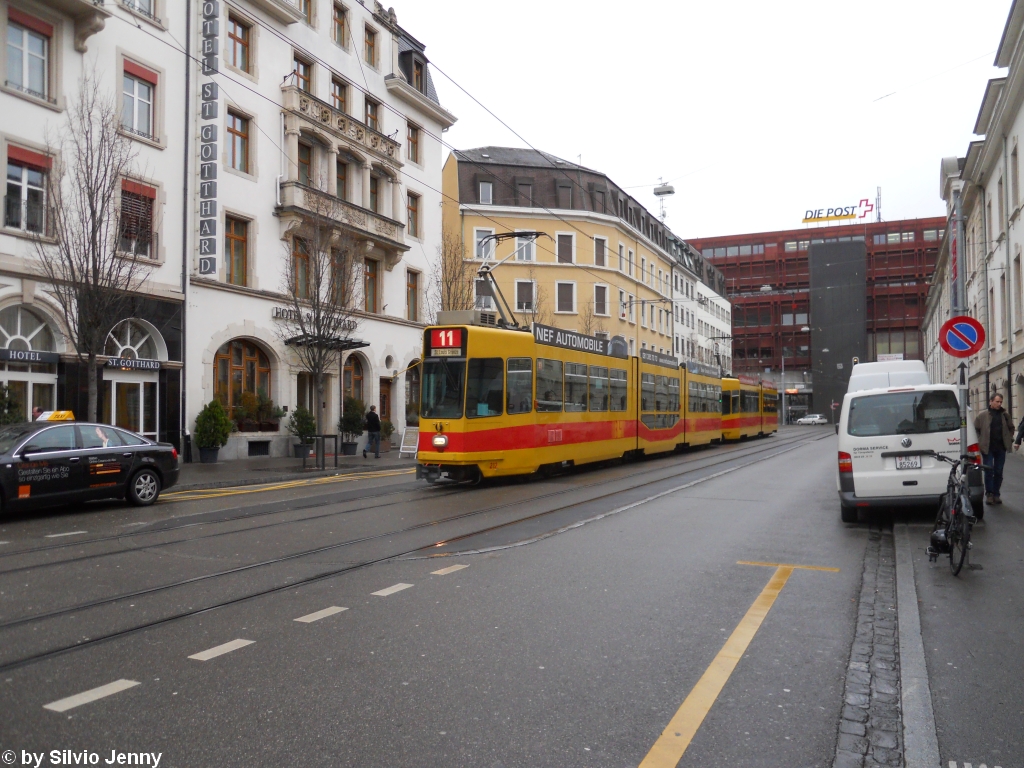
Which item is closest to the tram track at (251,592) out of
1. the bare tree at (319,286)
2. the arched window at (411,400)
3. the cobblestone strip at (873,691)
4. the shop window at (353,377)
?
the cobblestone strip at (873,691)

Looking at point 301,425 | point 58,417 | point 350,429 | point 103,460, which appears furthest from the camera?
point 350,429

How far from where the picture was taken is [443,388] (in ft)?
52.8

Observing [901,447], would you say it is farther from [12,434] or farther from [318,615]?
[12,434]

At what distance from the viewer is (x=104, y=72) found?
862 inches

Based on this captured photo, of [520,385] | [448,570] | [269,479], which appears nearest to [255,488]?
[269,479]

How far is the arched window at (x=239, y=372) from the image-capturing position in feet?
84.8

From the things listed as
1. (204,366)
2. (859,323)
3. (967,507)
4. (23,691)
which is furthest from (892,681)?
(859,323)

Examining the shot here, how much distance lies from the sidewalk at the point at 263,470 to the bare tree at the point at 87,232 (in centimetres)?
270

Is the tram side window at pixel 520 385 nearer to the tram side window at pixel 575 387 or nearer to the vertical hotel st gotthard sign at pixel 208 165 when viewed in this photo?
the tram side window at pixel 575 387

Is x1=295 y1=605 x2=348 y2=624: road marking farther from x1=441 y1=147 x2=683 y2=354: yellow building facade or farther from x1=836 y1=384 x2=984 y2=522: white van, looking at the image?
x1=441 y1=147 x2=683 y2=354: yellow building facade

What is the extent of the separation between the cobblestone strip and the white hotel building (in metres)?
19.4

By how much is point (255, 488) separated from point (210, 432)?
7.10 meters

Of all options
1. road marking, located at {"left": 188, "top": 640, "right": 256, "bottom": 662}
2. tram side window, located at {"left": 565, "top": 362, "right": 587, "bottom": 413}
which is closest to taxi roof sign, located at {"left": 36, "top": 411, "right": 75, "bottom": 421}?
road marking, located at {"left": 188, "top": 640, "right": 256, "bottom": 662}

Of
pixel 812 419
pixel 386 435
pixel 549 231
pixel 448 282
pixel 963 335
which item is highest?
pixel 549 231
